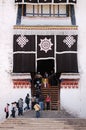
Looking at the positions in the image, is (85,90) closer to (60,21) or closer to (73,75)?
(73,75)

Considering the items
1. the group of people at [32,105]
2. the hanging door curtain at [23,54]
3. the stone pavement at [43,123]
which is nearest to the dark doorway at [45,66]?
the hanging door curtain at [23,54]

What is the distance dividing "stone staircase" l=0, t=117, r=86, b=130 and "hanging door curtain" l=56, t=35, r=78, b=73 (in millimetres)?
5041

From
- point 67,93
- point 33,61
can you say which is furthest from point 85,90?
point 33,61

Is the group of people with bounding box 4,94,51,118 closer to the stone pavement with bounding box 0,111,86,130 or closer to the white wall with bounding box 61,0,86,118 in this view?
the white wall with bounding box 61,0,86,118

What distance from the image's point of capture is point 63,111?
105ft

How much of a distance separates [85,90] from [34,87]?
10.1 feet

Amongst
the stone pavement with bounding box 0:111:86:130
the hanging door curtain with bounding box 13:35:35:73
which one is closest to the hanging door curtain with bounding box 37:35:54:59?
the hanging door curtain with bounding box 13:35:35:73

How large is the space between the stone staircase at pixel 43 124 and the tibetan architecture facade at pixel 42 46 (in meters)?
4.41

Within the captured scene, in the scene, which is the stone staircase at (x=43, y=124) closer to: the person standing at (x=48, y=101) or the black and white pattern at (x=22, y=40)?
the person standing at (x=48, y=101)

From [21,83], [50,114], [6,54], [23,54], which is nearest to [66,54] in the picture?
[23,54]

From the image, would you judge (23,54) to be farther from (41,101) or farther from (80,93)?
(80,93)

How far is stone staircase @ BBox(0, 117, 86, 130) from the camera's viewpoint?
1089 inches

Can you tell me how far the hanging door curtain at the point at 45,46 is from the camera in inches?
1294

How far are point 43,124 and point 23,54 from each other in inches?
246
